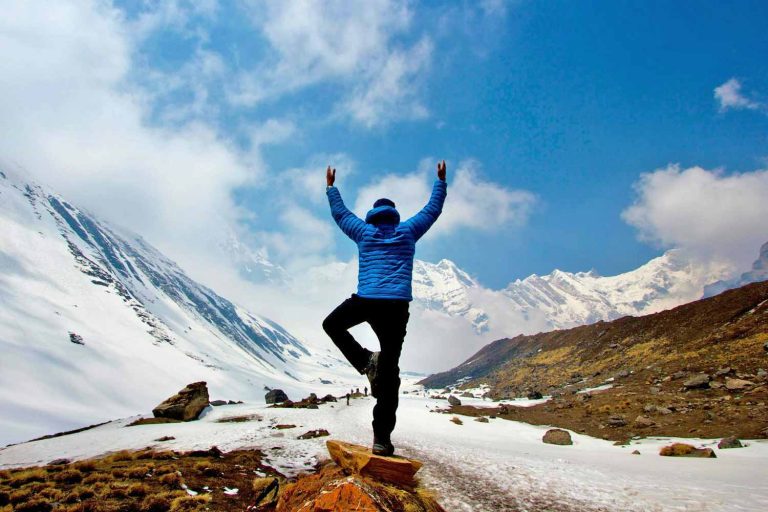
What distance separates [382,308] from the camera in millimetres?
5410

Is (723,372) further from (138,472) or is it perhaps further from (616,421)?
(138,472)

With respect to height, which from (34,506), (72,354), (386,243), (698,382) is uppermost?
(72,354)

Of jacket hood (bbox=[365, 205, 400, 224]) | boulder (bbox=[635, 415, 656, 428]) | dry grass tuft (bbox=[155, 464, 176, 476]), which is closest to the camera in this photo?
jacket hood (bbox=[365, 205, 400, 224])

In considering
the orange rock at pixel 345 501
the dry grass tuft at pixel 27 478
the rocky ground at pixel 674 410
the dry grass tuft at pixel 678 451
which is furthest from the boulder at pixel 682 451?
the dry grass tuft at pixel 27 478

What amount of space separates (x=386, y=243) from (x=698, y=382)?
26489 mm

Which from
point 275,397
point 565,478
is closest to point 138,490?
point 565,478

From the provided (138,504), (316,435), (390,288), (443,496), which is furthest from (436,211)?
(316,435)

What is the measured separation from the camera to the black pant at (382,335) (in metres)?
5.39

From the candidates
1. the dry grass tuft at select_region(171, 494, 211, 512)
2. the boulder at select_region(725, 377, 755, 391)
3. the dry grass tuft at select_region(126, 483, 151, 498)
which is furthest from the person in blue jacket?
the boulder at select_region(725, 377, 755, 391)

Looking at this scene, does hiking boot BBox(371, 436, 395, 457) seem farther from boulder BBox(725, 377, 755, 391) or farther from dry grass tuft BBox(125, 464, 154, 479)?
boulder BBox(725, 377, 755, 391)

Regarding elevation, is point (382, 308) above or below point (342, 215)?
below

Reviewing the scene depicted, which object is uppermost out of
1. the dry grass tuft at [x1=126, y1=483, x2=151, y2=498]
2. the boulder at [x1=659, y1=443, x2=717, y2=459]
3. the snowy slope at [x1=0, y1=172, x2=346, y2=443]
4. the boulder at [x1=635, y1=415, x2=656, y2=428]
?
the snowy slope at [x1=0, y1=172, x2=346, y2=443]

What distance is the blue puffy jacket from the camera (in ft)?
17.9

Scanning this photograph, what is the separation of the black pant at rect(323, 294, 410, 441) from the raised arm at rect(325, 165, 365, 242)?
104 cm
